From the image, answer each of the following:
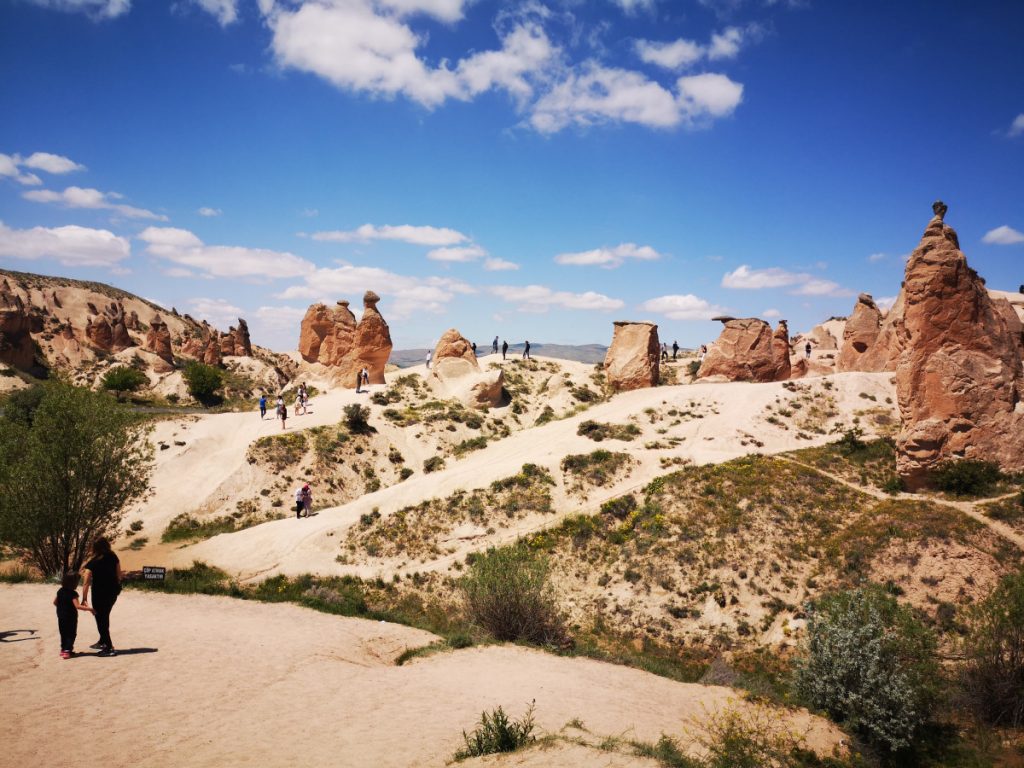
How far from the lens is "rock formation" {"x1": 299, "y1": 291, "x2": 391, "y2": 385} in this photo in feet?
150

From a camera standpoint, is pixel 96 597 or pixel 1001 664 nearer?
pixel 96 597

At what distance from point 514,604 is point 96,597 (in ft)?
31.8

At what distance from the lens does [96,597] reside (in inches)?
441

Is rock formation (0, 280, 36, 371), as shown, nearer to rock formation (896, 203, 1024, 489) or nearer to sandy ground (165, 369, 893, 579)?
sandy ground (165, 369, 893, 579)

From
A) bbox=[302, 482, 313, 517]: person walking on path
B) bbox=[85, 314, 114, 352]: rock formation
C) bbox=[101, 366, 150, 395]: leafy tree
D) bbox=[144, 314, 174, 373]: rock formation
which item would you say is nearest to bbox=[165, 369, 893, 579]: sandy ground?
bbox=[302, 482, 313, 517]: person walking on path

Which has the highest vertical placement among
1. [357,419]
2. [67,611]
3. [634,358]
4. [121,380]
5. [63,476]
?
[634,358]

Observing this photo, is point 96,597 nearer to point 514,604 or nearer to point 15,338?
point 514,604

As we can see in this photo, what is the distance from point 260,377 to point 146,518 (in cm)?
3790

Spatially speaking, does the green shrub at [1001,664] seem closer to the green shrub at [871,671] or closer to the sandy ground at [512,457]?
the green shrub at [871,671]

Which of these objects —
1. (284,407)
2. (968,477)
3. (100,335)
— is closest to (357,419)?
(284,407)

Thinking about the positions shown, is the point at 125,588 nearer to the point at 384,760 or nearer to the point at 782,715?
the point at 384,760

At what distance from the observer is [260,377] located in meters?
Answer: 64.9

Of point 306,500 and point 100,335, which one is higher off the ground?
point 100,335

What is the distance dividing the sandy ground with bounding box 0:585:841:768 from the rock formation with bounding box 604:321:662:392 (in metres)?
26.1
